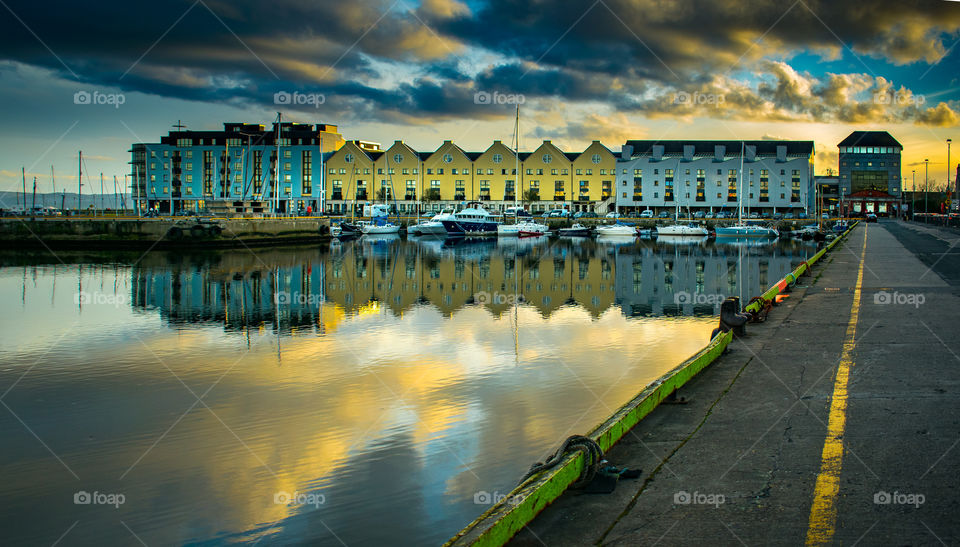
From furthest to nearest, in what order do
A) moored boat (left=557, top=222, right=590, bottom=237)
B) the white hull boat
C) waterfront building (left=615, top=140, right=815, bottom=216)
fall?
waterfront building (left=615, top=140, right=815, bottom=216) → moored boat (left=557, top=222, right=590, bottom=237) → the white hull boat

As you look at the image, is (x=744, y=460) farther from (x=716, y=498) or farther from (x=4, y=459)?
(x=4, y=459)

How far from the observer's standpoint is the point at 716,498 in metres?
5.48

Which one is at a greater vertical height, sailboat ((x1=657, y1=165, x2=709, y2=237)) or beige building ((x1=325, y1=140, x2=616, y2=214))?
beige building ((x1=325, y1=140, x2=616, y2=214))

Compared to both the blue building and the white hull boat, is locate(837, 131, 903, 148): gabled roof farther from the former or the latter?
the blue building

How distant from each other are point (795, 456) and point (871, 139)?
184 meters

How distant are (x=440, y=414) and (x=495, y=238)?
68.1 m

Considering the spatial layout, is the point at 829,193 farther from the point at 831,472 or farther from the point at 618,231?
the point at 831,472

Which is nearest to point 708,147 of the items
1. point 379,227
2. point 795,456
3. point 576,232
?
point 576,232

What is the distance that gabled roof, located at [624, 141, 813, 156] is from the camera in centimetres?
11138

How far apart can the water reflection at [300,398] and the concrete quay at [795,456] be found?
6.15 ft

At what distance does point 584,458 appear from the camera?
237 inches

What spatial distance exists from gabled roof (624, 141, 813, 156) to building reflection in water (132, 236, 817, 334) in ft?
206

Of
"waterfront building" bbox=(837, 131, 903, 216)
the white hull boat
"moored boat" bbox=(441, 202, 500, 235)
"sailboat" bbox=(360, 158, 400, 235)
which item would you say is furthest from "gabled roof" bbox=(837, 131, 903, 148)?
"sailboat" bbox=(360, 158, 400, 235)

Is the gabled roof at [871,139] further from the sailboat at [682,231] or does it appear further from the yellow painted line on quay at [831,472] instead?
the yellow painted line on quay at [831,472]
